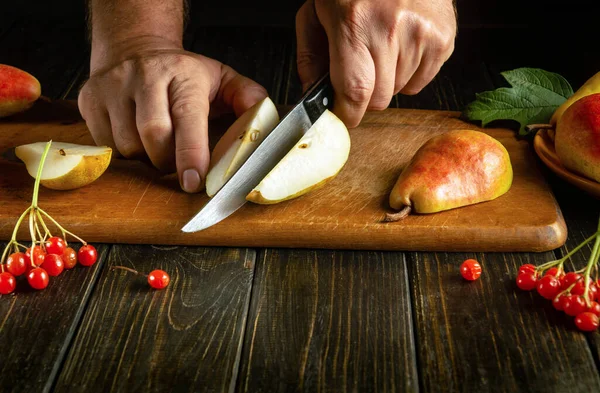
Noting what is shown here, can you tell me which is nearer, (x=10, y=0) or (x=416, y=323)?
(x=416, y=323)

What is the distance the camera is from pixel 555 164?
1610 mm

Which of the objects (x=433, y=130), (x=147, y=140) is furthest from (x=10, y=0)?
(x=433, y=130)

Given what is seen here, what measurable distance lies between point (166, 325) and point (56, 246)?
279 millimetres

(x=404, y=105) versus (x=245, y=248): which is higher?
(x=245, y=248)

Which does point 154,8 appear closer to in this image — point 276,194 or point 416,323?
point 276,194

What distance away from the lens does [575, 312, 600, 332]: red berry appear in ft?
3.85

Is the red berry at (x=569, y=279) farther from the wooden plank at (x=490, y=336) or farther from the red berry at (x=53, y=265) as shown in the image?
the red berry at (x=53, y=265)

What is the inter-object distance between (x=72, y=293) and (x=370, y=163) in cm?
69

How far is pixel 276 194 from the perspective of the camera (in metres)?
1.42

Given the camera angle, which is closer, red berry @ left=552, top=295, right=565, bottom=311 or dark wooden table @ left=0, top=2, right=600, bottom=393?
dark wooden table @ left=0, top=2, right=600, bottom=393

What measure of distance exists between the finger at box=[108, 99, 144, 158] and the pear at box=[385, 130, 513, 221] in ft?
1.89

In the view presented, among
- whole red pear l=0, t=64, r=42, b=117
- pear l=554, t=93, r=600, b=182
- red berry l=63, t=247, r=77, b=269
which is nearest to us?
red berry l=63, t=247, r=77, b=269

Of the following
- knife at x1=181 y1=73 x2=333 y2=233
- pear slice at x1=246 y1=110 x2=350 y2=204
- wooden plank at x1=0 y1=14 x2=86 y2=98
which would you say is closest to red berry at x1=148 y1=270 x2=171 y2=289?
knife at x1=181 y1=73 x2=333 y2=233

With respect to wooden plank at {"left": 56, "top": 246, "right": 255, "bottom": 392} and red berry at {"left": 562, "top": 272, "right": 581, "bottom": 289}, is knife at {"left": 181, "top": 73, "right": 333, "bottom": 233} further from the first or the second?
red berry at {"left": 562, "top": 272, "right": 581, "bottom": 289}
